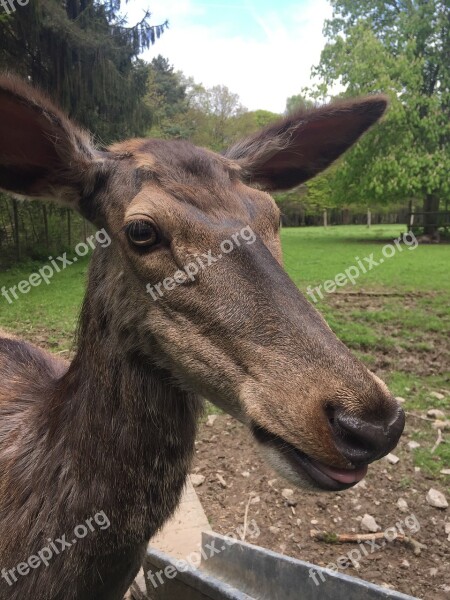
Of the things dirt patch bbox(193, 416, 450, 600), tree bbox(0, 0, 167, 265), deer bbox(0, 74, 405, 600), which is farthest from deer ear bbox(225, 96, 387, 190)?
tree bbox(0, 0, 167, 265)

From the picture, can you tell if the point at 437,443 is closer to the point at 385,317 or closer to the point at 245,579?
the point at 245,579

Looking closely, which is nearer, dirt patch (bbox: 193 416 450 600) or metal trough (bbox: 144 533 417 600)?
metal trough (bbox: 144 533 417 600)

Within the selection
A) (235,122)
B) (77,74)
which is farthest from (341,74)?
(77,74)

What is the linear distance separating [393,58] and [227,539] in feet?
86.0

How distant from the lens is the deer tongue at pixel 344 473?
1501 millimetres

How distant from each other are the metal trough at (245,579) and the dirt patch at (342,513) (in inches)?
23.7

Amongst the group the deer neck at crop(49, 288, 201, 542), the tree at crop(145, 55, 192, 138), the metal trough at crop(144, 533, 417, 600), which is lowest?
the metal trough at crop(144, 533, 417, 600)

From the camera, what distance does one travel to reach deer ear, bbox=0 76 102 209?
2.13 m

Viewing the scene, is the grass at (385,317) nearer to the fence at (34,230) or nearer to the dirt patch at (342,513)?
the dirt patch at (342,513)

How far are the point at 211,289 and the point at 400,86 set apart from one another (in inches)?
1026

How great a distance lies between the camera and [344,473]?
1503 millimetres

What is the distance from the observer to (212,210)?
1.93 m

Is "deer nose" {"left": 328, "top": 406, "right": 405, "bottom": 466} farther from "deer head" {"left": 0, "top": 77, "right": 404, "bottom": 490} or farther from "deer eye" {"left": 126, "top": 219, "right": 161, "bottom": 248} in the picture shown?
"deer eye" {"left": 126, "top": 219, "right": 161, "bottom": 248}

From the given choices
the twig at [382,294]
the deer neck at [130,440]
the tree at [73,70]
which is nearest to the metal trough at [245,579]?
the deer neck at [130,440]
